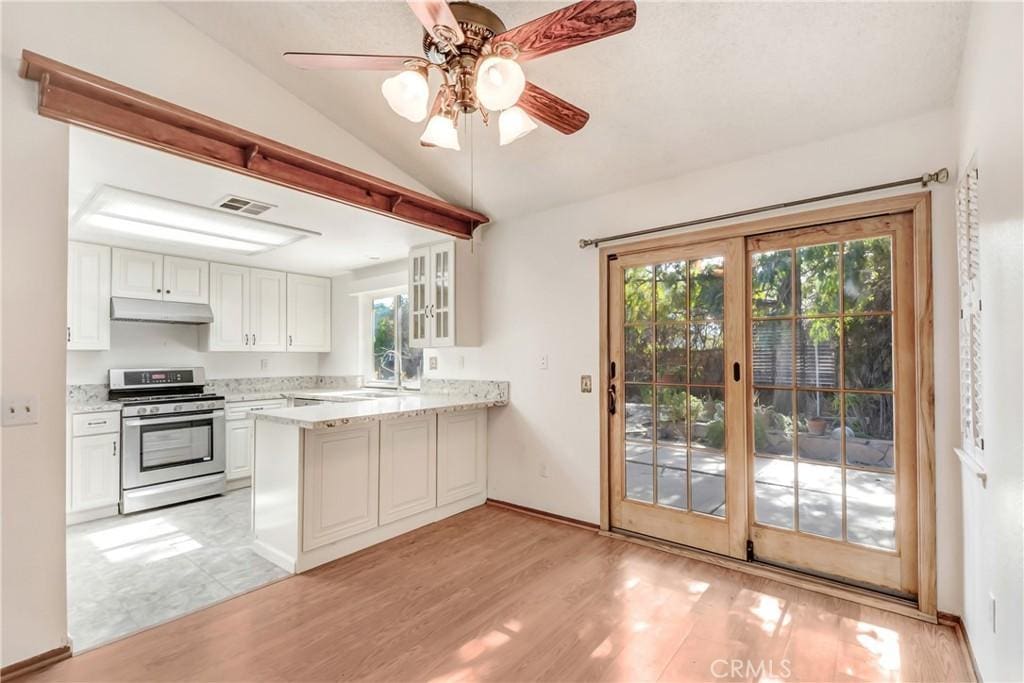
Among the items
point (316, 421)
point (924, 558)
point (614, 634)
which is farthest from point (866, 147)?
point (316, 421)

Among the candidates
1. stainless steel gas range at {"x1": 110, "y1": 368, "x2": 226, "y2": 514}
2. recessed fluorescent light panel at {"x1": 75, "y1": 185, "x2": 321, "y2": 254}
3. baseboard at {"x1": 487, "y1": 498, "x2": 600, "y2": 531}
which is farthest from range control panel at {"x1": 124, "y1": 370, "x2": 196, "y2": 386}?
baseboard at {"x1": 487, "y1": 498, "x2": 600, "y2": 531}

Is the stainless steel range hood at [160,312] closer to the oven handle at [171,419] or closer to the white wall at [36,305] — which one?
the oven handle at [171,419]

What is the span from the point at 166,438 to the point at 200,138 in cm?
286

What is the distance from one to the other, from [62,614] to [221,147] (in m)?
2.26

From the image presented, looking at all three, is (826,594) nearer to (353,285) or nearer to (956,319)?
(956,319)

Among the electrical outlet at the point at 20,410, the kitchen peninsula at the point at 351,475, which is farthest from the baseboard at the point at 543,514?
the electrical outlet at the point at 20,410

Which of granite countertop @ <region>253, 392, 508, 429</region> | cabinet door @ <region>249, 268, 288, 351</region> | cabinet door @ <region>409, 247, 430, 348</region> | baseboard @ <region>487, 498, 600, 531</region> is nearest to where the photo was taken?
granite countertop @ <region>253, 392, 508, 429</region>

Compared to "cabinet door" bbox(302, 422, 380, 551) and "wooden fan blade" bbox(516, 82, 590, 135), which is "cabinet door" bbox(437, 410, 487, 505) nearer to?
"cabinet door" bbox(302, 422, 380, 551)

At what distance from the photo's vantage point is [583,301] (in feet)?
11.6

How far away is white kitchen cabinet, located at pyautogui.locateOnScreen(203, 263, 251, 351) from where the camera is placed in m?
4.78

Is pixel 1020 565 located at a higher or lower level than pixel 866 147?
lower

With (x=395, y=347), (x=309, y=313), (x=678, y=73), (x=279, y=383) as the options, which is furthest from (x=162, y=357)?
(x=678, y=73)

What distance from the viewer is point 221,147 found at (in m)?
2.54

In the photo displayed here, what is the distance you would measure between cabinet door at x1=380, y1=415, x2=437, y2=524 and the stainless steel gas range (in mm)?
2196
